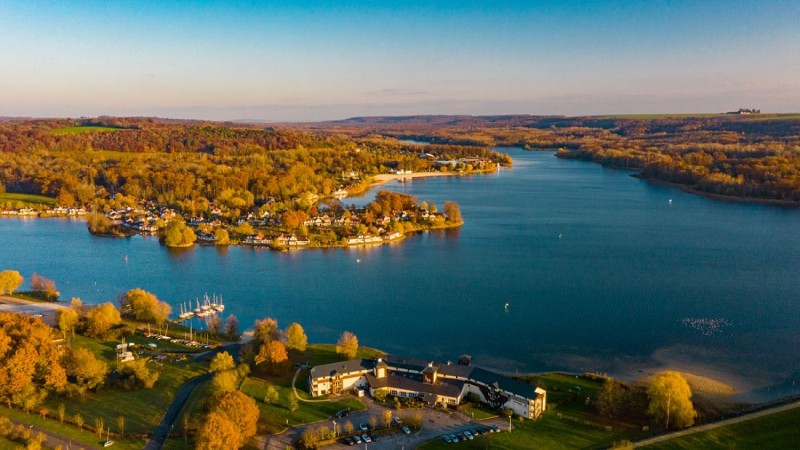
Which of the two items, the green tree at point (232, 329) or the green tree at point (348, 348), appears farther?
the green tree at point (232, 329)

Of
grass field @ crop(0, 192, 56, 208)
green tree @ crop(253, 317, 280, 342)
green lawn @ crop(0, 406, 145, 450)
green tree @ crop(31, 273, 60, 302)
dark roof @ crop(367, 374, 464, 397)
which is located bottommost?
green lawn @ crop(0, 406, 145, 450)

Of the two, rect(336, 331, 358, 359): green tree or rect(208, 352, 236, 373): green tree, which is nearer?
rect(208, 352, 236, 373): green tree

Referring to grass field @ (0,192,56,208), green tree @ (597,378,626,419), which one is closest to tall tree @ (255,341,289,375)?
green tree @ (597,378,626,419)

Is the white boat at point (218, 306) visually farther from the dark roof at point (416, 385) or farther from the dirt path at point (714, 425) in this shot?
the dirt path at point (714, 425)

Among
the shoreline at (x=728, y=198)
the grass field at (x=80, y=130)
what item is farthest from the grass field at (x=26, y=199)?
the shoreline at (x=728, y=198)

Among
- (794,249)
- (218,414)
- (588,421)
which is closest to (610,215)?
(794,249)

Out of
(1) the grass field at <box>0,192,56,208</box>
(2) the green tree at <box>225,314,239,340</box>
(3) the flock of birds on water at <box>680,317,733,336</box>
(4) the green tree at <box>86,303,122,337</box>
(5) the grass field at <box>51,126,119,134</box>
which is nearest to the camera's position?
(4) the green tree at <box>86,303,122,337</box>

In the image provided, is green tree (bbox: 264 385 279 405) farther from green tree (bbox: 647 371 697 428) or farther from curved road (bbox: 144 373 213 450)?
green tree (bbox: 647 371 697 428)
